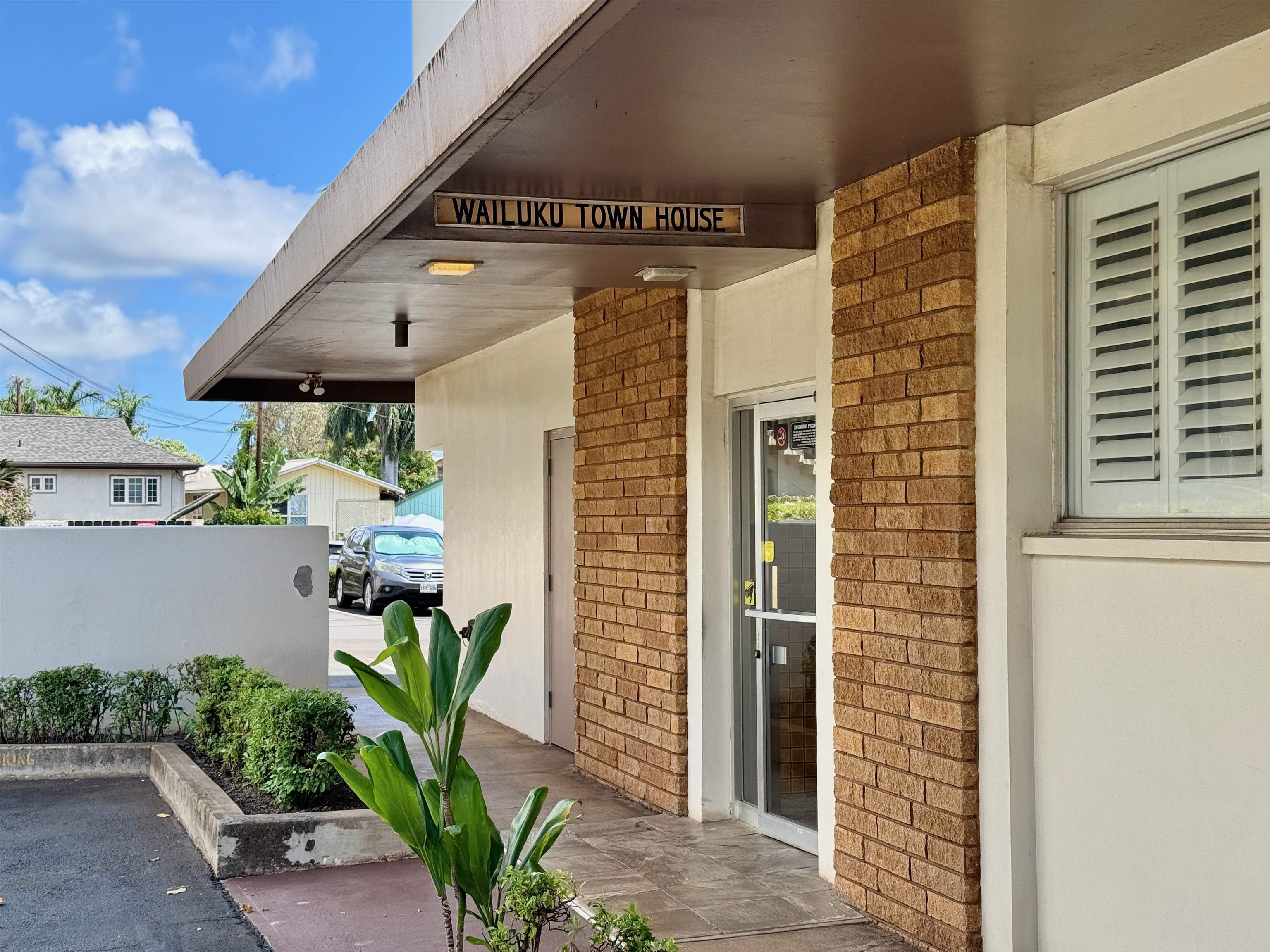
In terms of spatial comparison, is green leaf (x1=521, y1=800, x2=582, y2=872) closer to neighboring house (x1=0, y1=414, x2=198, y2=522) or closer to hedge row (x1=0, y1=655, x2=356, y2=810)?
hedge row (x1=0, y1=655, x2=356, y2=810)

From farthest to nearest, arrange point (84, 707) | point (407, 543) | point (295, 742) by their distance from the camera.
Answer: point (407, 543)
point (84, 707)
point (295, 742)

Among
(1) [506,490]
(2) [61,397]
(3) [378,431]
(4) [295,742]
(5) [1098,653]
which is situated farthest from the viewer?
(2) [61,397]

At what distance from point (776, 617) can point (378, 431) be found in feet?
199

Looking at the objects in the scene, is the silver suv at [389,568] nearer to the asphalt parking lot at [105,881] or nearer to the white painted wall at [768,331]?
the asphalt parking lot at [105,881]

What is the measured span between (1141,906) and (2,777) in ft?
26.2

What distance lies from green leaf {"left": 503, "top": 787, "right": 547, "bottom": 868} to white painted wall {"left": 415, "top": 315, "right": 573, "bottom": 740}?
592cm

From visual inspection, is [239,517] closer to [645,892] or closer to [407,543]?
[407,543]

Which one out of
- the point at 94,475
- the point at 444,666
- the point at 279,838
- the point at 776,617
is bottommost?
the point at 279,838

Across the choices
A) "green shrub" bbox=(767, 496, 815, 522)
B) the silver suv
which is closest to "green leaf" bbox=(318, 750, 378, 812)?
"green shrub" bbox=(767, 496, 815, 522)

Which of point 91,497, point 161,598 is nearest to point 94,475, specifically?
point 91,497

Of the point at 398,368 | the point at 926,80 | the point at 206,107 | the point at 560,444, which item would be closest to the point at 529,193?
the point at 926,80

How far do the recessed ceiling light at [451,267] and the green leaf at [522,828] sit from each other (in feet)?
12.0

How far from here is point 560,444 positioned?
1022cm

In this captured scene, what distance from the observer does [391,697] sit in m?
3.79
